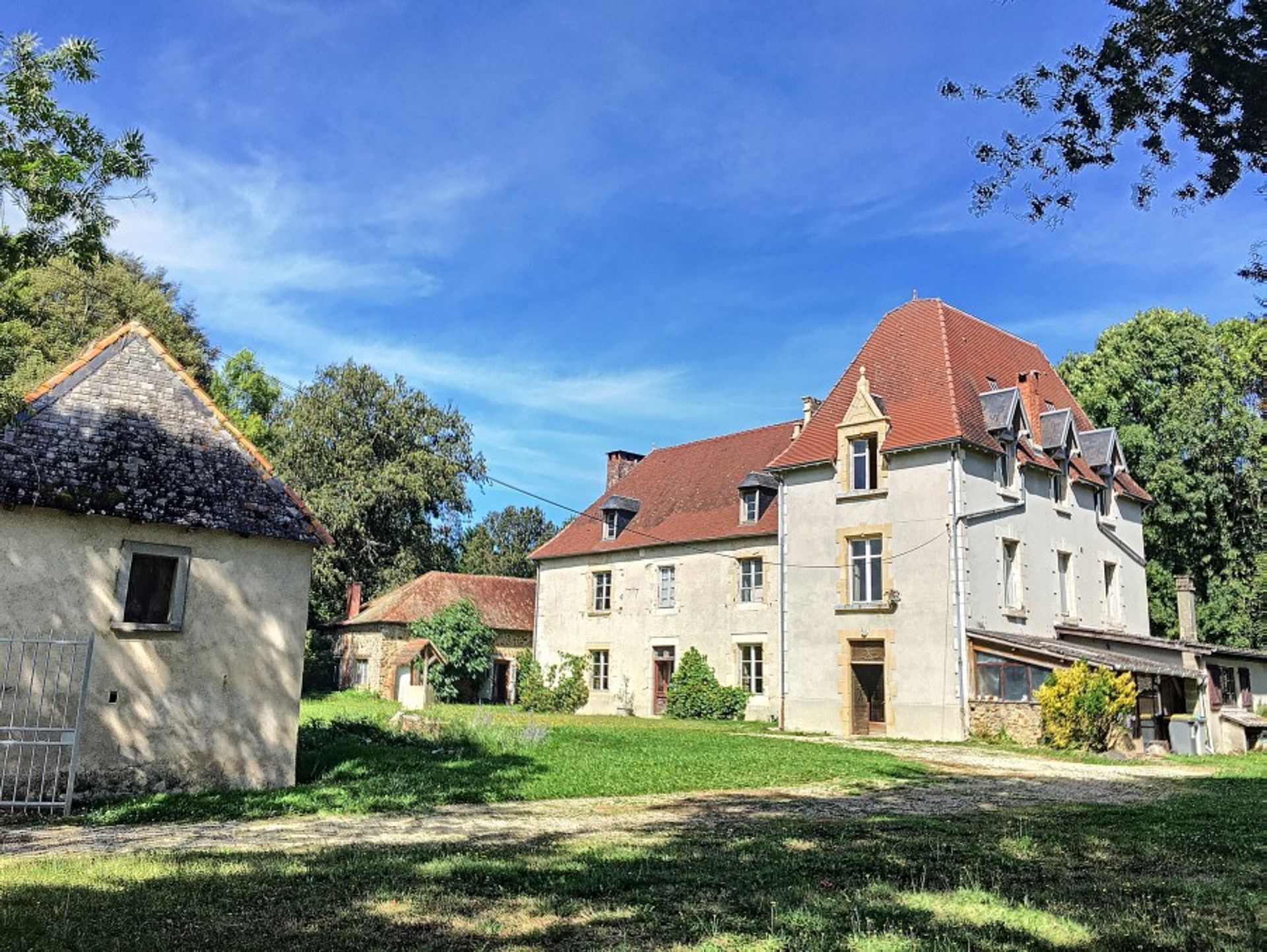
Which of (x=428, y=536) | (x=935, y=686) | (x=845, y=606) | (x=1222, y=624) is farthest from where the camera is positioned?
(x=428, y=536)

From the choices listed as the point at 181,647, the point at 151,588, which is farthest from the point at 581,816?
the point at 151,588

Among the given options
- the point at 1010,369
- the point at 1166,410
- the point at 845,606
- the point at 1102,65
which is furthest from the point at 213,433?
the point at 1166,410

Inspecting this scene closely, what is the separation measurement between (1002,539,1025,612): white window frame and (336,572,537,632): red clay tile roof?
21.1 m

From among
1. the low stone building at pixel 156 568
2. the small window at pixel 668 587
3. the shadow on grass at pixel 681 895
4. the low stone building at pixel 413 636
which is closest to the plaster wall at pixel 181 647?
the low stone building at pixel 156 568

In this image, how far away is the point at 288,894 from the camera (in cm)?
624

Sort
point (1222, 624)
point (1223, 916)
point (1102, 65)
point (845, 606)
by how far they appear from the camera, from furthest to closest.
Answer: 1. point (1222, 624)
2. point (845, 606)
3. point (1102, 65)
4. point (1223, 916)

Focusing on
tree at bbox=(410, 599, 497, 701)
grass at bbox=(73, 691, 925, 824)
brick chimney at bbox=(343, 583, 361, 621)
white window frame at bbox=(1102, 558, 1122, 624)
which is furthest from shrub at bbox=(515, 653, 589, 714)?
white window frame at bbox=(1102, 558, 1122, 624)

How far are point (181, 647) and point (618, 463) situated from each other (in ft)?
104

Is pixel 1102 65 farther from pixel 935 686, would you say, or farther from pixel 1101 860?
pixel 935 686

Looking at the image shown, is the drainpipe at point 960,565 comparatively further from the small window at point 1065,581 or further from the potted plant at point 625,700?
the potted plant at point 625,700

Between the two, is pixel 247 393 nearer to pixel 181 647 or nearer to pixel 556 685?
pixel 556 685

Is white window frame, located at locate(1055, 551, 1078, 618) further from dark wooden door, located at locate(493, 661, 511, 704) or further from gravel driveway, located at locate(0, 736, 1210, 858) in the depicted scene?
dark wooden door, located at locate(493, 661, 511, 704)

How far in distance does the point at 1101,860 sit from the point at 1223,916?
2.07m

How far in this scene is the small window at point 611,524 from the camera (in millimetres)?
37312
